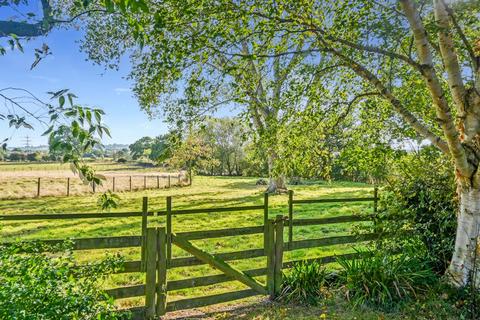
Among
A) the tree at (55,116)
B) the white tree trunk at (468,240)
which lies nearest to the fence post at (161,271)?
the tree at (55,116)

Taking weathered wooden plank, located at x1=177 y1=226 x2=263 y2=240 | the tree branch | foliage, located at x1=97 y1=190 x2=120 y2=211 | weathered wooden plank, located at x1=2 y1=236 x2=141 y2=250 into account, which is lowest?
weathered wooden plank, located at x1=177 y1=226 x2=263 y2=240

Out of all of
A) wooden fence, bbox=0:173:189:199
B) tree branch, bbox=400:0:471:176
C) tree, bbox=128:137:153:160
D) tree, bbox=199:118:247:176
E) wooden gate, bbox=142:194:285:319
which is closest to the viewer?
tree branch, bbox=400:0:471:176

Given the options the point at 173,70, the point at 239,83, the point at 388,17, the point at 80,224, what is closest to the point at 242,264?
the point at 239,83

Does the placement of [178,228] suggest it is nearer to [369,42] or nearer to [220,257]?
[220,257]

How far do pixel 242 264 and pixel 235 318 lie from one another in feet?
8.60

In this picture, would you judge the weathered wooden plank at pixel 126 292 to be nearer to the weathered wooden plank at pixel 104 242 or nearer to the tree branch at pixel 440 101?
the weathered wooden plank at pixel 104 242

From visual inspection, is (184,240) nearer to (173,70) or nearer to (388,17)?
(173,70)

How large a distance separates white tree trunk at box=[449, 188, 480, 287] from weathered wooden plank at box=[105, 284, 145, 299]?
4.11 meters

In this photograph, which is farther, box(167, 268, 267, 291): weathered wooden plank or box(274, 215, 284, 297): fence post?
box(274, 215, 284, 297): fence post

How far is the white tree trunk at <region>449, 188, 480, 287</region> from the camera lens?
454cm

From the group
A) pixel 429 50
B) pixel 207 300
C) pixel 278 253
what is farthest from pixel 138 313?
pixel 429 50

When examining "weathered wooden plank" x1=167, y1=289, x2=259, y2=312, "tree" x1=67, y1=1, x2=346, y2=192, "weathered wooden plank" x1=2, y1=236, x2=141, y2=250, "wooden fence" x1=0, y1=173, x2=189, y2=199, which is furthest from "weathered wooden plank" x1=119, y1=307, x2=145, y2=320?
"wooden fence" x1=0, y1=173, x2=189, y2=199

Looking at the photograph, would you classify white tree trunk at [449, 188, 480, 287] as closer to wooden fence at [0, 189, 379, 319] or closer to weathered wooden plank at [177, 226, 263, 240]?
wooden fence at [0, 189, 379, 319]

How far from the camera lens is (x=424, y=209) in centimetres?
557
